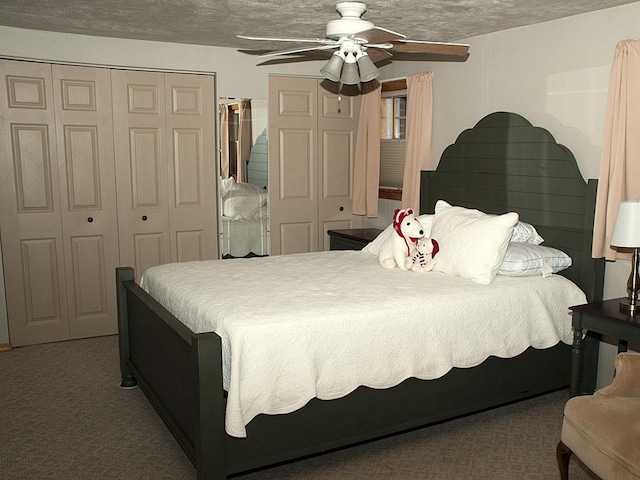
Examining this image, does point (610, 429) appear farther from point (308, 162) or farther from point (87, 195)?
point (87, 195)

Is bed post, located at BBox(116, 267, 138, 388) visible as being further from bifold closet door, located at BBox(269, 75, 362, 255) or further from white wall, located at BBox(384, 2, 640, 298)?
white wall, located at BBox(384, 2, 640, 298)

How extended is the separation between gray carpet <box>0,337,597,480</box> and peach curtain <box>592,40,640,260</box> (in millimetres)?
1162

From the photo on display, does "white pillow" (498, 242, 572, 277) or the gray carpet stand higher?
"white pillow" (498, 242, 572, 277)

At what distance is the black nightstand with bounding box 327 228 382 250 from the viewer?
16.5ft

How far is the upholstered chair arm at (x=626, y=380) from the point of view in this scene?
2.60 m

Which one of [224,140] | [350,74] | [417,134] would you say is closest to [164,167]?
[224,140]

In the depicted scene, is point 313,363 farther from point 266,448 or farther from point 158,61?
point 158,61

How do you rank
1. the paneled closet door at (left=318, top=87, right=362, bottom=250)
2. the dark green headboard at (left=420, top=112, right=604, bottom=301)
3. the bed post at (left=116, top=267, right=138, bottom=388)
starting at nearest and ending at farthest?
1. the dark green headboard at (left=420, top=112, right=604, bottom=301)
2. the bed post at (left=116, top=267, right=138, bottom=388)
3. the paneled closet door at (left=318, top=87, right=362, bottom=250)

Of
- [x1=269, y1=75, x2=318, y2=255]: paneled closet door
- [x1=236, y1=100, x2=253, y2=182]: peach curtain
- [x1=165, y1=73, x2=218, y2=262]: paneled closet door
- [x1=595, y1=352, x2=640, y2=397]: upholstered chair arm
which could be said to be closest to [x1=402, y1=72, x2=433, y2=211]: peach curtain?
Answer: [x1=269, y1=75, x2=318, y2=255]: paneled closet door

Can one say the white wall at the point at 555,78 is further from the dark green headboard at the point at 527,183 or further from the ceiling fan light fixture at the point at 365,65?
the ceiling fan light fixture at the point at 365,65

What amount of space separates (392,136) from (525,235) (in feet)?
6.23

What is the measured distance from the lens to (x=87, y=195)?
476 centimetres

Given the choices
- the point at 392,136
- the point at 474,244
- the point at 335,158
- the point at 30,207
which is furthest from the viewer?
the point at 335,158

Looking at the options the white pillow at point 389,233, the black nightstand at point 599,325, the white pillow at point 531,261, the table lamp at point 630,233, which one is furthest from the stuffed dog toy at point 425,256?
the table lamp at point 630,233
